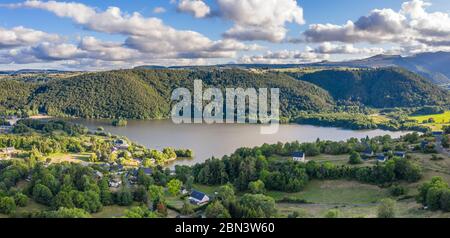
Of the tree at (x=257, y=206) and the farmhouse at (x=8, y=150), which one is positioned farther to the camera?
the farmhouse at (x=8, y=150)

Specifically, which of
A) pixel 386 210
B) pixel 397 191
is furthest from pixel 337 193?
pixel 386 210

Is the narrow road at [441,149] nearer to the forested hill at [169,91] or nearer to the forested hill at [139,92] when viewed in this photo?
the forested hill at [169,91]

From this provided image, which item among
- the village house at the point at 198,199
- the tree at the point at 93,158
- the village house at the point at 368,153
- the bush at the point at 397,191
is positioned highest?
the village house at the point at 368,153

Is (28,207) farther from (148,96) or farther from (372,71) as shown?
(372,71)

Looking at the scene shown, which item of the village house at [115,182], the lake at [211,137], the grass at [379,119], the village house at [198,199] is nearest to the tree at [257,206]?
the village house at [198,199]

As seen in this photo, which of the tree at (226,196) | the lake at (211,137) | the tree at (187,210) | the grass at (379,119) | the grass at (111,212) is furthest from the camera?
the grass at (379,119)
